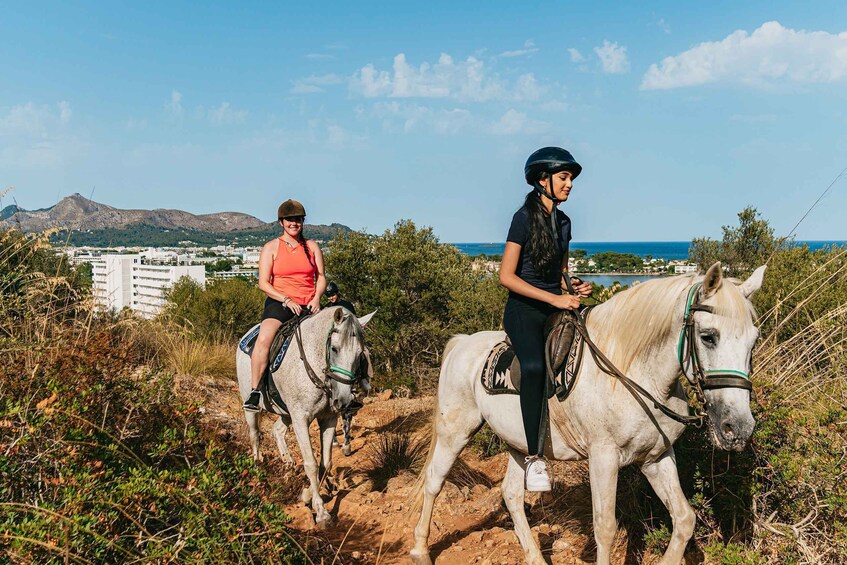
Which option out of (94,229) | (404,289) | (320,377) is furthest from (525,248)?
(94,229)

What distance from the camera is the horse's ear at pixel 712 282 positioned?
313 centimetres

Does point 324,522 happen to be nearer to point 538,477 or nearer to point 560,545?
point 560,545

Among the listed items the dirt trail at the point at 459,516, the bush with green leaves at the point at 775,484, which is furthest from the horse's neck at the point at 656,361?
the dirt trail at the point at 459,516

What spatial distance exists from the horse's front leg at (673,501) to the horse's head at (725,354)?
2.33 feet

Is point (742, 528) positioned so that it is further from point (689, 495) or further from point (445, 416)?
point (445, 416)

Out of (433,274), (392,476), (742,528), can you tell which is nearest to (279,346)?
(392,476)

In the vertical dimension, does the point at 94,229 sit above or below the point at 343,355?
above

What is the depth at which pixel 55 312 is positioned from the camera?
22.6 ft

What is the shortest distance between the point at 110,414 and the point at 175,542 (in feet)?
4.94

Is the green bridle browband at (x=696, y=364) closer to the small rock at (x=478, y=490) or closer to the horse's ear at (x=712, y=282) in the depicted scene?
the horse's ear at (x=712, y=282)

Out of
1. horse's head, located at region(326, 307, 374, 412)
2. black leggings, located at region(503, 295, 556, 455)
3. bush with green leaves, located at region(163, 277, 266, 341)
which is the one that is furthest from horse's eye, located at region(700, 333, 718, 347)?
bush with green leaves, located at region(163, 277, 266, 341)

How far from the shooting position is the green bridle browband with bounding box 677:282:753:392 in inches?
120

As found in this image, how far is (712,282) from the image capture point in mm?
3168

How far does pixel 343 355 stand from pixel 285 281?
4.37 ft
